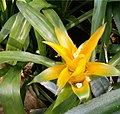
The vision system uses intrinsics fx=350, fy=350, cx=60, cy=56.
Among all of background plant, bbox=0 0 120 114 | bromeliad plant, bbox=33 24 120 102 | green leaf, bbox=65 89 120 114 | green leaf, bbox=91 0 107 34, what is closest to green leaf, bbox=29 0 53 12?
background plant, bbox=0 0 120 114

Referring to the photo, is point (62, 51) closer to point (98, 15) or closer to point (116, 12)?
point (98, 15)

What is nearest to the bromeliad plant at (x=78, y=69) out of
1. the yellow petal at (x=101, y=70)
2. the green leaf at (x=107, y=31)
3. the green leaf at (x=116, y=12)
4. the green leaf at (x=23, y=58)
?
the yellow petal at (x=101, y=70)

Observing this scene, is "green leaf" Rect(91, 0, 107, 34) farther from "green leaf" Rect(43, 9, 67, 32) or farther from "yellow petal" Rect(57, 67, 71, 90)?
"yellow petal" Rect(57, 67, 71, 90)

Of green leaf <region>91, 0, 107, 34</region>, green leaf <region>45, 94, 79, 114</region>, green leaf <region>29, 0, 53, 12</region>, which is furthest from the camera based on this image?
green leaf <region>29, 0, 53, 12</region>

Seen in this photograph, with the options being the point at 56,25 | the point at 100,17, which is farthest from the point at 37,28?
the point at 100,17

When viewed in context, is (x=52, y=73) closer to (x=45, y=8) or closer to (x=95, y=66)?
(x=95, y=66)

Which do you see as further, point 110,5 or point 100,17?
point 110,5
